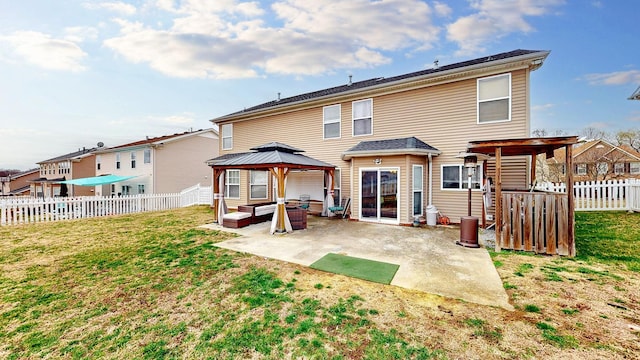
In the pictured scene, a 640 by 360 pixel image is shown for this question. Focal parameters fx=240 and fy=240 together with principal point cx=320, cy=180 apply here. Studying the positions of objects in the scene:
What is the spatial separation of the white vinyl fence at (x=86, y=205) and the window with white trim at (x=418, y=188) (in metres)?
12.7

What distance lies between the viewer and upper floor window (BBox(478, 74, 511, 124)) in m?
8.30

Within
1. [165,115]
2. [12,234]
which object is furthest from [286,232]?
[165,115]

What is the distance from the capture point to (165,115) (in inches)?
941

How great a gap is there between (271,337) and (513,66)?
1041 cm

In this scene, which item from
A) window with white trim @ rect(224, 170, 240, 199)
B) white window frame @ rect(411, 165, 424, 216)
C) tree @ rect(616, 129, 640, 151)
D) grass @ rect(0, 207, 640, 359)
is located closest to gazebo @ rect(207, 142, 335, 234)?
grass @ rect(0, 207, 640, 359)

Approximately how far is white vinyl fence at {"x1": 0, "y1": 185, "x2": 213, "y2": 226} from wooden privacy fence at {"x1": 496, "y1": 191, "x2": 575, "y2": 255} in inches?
606

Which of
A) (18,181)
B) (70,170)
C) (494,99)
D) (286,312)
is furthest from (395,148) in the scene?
(18,181)

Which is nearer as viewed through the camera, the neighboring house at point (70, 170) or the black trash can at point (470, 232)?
the black trash can at point (470, 232)

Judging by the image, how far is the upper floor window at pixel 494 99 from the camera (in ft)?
27.2

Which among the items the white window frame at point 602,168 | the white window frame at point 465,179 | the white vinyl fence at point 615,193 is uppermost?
the white window frame at point 602,168

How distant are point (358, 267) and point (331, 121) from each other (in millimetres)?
8239

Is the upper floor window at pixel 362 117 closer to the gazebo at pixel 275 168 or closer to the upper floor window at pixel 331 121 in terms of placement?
the upper floor window at pixel 331 121

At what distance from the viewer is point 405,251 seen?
587cm

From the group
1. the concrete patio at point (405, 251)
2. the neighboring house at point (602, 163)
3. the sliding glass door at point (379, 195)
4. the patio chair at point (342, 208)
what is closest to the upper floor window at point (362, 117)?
the sliding glass door at point (379, 195)
